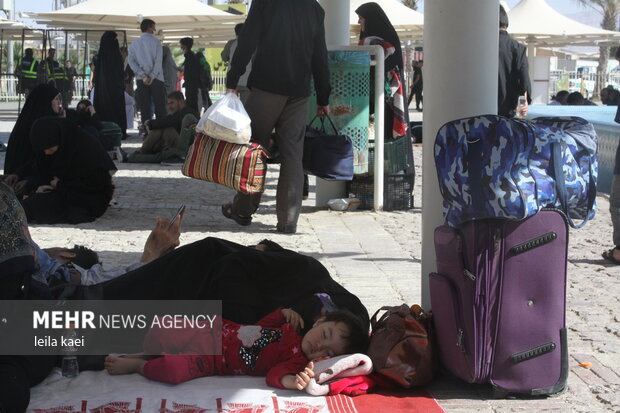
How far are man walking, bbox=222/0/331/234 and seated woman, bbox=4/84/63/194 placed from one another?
2.28m

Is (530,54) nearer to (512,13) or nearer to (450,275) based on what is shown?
(512,13)

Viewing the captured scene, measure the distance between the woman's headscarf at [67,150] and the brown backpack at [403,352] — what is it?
4.73 meters

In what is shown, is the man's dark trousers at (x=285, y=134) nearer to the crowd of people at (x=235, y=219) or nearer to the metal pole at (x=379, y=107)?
the crowd of people at (x=235, y=219)

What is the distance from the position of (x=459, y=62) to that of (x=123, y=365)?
2080mm

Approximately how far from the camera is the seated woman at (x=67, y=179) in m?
8.36

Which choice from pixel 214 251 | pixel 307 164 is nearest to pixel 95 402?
pixel 214 251

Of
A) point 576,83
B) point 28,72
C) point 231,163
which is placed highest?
point 231,163

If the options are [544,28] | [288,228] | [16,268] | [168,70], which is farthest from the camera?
[544,28]

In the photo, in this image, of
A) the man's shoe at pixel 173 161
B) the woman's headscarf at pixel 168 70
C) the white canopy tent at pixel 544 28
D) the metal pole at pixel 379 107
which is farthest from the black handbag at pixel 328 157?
the white canopy tent at pixel 544 28

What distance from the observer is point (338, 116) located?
8781 millimetres

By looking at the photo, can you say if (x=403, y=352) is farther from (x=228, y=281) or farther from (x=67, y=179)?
(x=67, y=179)

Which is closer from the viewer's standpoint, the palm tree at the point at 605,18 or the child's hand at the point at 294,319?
the child's hand at the point at 294,319

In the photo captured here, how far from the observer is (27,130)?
8.81 metres

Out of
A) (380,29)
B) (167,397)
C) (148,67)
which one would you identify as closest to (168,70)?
(148,67)
